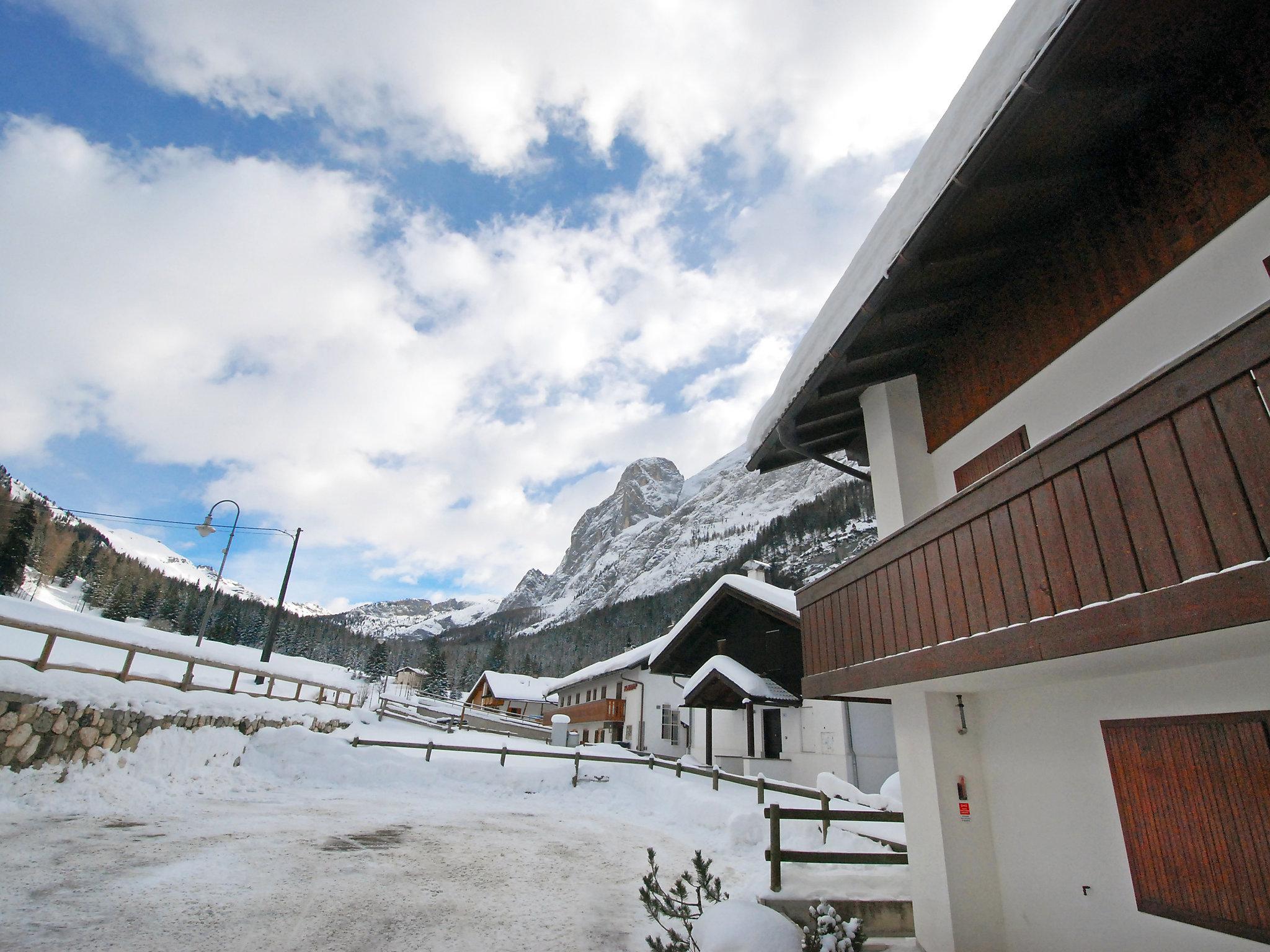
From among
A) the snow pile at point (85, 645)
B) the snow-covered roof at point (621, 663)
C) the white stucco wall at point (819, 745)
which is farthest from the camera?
the snow-covered roof at point (621, 663)

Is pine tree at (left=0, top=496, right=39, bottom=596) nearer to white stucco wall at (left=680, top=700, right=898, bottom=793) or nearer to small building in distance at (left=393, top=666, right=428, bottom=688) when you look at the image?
white stucco wall at (left=680, top=700, right=898, bottom=793)

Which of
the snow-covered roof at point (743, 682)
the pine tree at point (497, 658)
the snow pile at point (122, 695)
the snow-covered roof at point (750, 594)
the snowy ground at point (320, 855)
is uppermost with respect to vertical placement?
the pine tree at point (497, 658)

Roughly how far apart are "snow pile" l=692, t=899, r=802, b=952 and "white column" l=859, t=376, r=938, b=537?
412cm

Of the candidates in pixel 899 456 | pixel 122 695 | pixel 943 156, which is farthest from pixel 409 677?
pixel 943 156

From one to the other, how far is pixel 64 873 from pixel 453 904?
3653 millimetres

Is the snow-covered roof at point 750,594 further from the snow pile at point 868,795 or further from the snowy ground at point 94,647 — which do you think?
the snowy ground at point 94,647

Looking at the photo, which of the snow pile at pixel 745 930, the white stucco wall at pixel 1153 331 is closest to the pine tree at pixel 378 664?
the snow pile at pixel 745 930

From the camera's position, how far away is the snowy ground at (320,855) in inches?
197

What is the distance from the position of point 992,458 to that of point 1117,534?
299 cm

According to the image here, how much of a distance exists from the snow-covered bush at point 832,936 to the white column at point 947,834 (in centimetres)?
158

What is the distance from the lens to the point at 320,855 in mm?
7375

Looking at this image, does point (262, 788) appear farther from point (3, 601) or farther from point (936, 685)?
point (936, 685)

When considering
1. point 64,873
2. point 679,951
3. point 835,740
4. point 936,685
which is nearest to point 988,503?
point 936,685

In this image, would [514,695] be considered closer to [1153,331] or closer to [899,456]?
[899,456]
